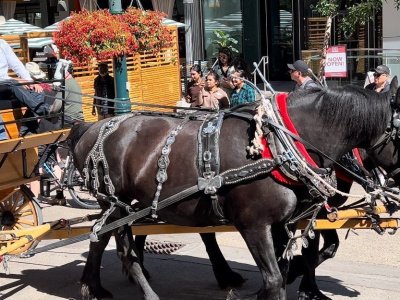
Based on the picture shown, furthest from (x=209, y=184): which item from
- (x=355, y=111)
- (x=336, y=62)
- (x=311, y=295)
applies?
(x=336, y=62)

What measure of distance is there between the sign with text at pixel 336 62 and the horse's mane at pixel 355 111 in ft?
28.4

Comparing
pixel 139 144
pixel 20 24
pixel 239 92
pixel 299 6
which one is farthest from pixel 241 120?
pixel 299 6

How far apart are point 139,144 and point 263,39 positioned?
19.6 m

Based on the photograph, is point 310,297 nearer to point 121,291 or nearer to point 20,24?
point 121,291

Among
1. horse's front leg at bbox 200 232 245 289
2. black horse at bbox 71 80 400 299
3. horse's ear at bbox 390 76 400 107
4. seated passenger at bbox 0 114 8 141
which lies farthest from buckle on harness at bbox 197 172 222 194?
seated passenger at bbox 0 114 8 141

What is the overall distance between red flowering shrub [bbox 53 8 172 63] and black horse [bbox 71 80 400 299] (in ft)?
13.9

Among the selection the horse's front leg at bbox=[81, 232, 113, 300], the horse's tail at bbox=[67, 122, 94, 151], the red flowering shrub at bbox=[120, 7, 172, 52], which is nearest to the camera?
the horse's front leg at bbox=[81, 232, 113, 300]

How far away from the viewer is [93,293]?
6.09m

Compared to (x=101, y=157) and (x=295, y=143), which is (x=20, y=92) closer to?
(x=101, y=157)

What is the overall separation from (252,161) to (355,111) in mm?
770

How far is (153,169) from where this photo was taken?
545 centimetres

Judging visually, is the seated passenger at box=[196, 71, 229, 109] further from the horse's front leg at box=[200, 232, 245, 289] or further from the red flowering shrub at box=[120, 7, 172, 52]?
the horse's front leg at box=[200, 232, 245, 289]

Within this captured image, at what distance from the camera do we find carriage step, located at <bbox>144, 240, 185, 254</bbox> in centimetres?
776

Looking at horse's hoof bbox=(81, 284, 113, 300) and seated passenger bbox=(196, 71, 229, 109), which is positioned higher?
seated passenger bbox=(196, 71, 229, 109)
